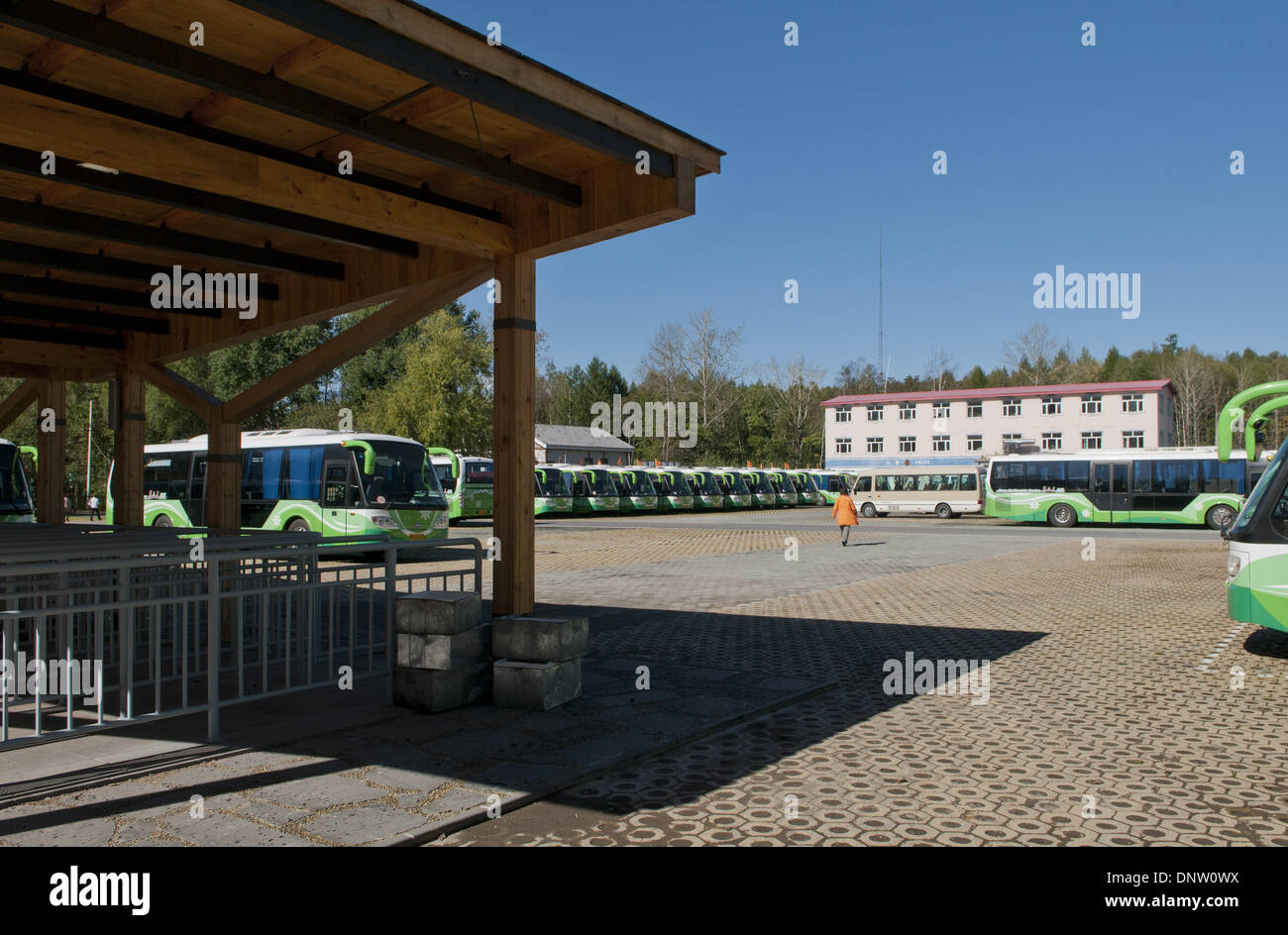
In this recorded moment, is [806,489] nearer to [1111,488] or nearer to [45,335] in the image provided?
[1111,488]

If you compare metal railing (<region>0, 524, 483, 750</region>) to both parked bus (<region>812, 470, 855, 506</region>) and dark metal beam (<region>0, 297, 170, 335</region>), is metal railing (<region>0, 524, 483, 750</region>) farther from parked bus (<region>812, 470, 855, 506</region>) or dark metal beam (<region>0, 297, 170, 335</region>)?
parked bus (<region>812, 470, 855, 506</region>)

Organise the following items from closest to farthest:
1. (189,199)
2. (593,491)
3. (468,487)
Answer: (189,199) < (468,487) < (593,491)

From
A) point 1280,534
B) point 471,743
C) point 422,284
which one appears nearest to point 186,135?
point 422,284

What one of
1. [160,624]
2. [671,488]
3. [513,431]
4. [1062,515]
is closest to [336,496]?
[160,624]

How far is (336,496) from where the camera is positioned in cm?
2023

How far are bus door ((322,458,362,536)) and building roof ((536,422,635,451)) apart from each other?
58.0 metres

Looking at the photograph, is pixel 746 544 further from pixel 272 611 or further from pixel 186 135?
pixel 186 135

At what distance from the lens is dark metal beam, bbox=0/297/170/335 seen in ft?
31.4

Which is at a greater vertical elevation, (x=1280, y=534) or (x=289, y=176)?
(x=289, y=176)

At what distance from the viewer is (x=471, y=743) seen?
17.9 feet

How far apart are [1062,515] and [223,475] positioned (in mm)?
33303

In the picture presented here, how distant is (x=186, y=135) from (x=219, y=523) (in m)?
4.79

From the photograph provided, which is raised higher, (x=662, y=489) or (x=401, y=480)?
(x=401, y=480)
